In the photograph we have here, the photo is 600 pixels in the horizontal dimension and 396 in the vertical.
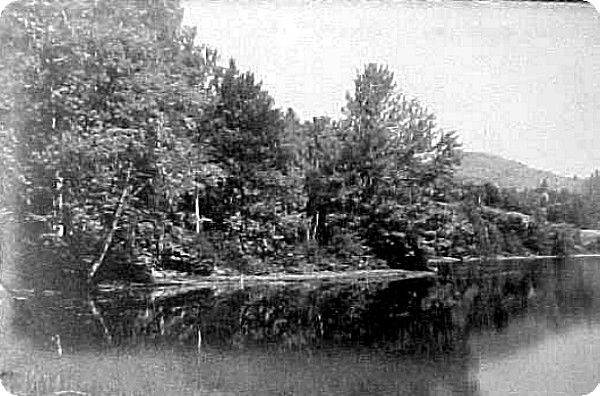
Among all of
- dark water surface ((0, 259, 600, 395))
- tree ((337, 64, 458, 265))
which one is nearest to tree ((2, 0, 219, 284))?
dark water surface ((0, 259, 600, 395))

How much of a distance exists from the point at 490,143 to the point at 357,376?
45cm

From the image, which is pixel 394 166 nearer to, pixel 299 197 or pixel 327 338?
pixel 299 197

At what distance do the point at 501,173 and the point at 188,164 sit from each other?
0.53 meters

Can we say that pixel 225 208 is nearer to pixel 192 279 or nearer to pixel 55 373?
pixel 192 279

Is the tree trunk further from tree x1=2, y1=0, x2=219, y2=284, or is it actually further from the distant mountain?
the distant mountain

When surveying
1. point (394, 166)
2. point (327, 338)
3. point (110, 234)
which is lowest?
point (327, 338)

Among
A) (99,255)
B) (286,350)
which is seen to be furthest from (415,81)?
(99,255)

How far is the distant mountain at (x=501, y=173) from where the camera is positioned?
135 centimetres

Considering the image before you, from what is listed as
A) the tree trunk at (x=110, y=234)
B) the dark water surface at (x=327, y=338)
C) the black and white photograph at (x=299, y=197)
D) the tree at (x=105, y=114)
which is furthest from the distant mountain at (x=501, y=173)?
the tree trunk at (x=110, y=234)

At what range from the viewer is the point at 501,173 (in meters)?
1.36

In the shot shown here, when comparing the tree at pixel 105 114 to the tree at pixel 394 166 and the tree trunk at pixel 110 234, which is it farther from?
the tree at pixel 394 166

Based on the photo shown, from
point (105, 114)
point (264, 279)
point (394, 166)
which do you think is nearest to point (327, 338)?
point (264, 279)

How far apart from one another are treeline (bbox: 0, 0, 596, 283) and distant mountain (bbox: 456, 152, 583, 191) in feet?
0.09

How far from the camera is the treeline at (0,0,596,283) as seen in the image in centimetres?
126
